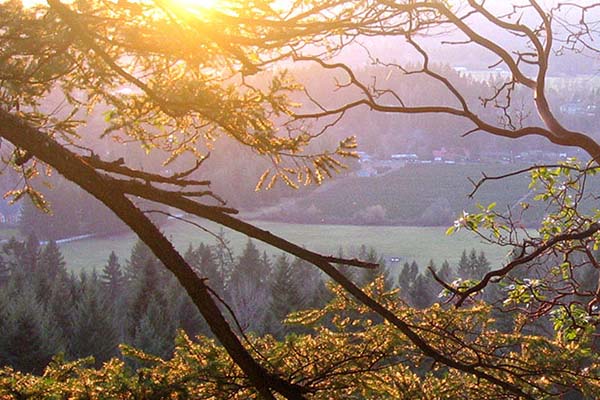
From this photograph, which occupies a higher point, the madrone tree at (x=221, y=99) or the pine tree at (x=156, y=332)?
the madrone tree at (x=221, y=99)

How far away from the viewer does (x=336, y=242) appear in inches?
1576

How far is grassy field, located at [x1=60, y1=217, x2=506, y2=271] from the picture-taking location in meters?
36.5

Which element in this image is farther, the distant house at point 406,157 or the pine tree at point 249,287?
the distant house at point 406,157

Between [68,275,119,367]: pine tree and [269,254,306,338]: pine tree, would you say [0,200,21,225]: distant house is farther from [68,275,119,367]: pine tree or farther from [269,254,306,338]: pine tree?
[68,275,119,367]: pine tree

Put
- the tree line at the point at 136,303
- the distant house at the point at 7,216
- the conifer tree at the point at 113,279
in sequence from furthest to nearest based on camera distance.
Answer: the distant house at the point at 7,216 → the conifer tree at the point at 113,279 → the tree line at the point at 136,303

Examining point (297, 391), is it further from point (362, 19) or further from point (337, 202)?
point (337, 202)

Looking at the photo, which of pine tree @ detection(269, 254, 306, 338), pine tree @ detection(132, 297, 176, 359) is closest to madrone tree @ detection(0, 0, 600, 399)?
pine tree @ detection(132, 297, 176, 359)

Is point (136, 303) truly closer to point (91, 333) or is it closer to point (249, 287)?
point (91, 333)

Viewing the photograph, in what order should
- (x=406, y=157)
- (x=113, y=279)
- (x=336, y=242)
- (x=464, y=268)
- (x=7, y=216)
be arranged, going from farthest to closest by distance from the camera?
(x=406, y=157), (x=7, y=216), (x=336, y=242), (x=113, y=279), (x=464, y=268)

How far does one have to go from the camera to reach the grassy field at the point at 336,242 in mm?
36500

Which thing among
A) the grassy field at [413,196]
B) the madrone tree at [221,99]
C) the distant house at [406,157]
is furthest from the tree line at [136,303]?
the distant house at [406,157]

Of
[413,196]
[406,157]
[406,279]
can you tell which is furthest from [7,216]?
[406,279]

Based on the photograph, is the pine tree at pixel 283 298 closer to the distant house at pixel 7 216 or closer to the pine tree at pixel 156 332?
the pine tree at pixel 156 332

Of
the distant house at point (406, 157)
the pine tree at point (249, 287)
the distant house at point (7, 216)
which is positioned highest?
the distant house at point (406, 157)
